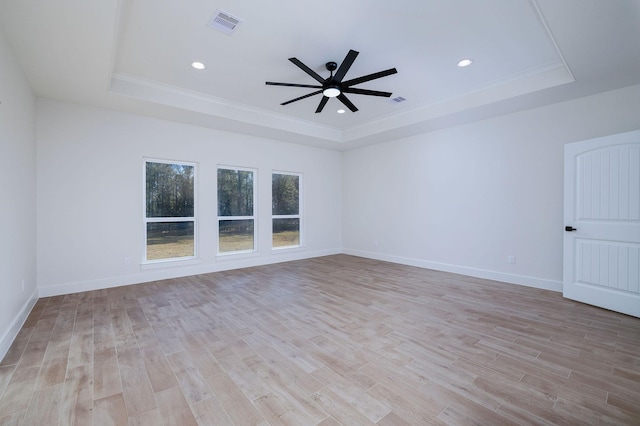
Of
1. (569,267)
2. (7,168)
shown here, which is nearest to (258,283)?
(7,168)

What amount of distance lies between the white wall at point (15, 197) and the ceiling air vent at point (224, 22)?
1.79m

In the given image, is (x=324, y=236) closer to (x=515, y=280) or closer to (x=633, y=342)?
(x=515, y=280)

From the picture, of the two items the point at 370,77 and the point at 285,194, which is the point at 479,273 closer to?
the point at 370,77

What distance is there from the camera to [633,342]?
260 centimetres

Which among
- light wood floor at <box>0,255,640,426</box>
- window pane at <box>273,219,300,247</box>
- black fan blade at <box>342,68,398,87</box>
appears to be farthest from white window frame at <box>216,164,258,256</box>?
black fan blade at <box>342,68,398,87</box>

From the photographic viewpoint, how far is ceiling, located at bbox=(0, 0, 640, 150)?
249 cm

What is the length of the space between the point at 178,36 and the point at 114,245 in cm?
331

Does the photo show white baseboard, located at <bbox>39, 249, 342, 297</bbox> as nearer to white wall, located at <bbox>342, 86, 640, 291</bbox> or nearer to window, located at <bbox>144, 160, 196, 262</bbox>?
window, located at <bbox>144, 160, 196, 262</bbox>

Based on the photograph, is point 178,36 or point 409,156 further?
point 409,156

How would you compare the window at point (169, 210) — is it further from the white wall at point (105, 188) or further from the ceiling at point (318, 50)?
the ceiling at point (318, 50)

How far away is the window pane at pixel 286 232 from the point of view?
656 cm

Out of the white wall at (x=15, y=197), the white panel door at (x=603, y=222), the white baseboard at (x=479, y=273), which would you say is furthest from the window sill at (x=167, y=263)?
the white panel door at (x=603, y=222)

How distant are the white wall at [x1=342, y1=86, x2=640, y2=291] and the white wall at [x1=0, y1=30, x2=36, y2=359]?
5.92 metres

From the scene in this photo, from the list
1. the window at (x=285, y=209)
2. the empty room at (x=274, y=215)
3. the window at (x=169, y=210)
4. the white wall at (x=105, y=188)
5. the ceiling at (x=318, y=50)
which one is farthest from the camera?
the window at (x=285, y=209)
